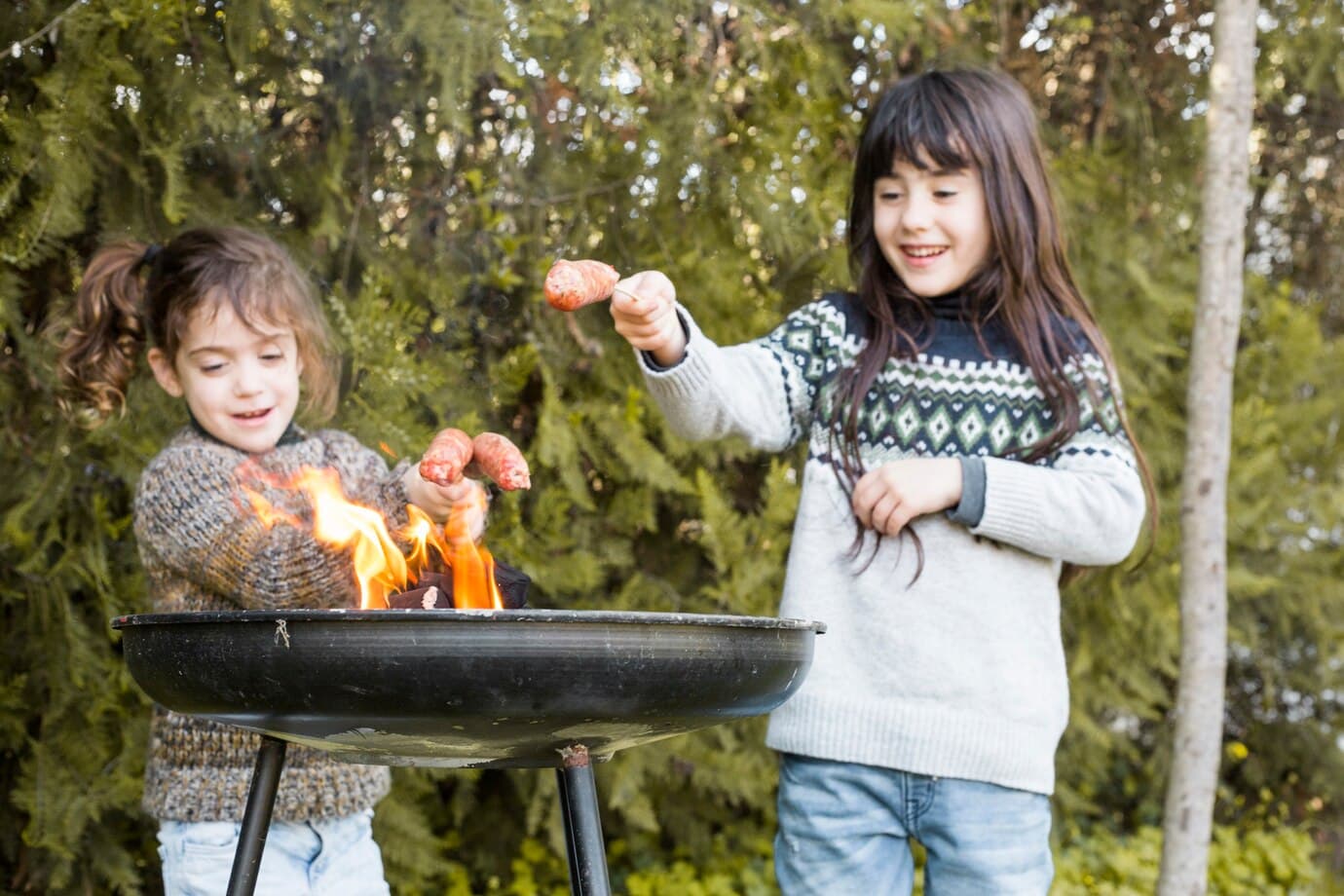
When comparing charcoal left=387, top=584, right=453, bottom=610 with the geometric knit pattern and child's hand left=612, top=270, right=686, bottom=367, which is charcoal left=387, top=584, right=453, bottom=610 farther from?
the geometric knit pattern

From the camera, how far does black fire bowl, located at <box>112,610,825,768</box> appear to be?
1248mm

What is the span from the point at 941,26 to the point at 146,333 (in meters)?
1.96

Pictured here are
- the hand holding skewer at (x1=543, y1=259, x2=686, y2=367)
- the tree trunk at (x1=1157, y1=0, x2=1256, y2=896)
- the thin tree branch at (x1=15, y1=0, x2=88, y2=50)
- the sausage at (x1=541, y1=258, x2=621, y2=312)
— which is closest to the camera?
the sausage at (x1=541, y1=258, x2=621, y2=312)

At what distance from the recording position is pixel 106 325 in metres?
2.10

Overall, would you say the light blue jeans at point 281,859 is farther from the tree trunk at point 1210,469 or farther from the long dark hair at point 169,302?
the tree trunk at point 1210,469

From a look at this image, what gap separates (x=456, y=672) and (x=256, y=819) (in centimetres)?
43

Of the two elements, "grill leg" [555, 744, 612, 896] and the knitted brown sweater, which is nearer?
"grill leg" [555, 744, 612, 896]

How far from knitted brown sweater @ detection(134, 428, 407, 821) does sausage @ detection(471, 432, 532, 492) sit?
0.26 meters

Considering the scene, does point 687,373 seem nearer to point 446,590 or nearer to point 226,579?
point 446,590

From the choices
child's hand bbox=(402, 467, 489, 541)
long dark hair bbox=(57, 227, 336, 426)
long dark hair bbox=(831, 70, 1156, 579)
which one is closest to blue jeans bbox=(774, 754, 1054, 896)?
long dark hair bbox=(831, 70, 1156, 579)

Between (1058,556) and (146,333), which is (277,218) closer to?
(146,333)

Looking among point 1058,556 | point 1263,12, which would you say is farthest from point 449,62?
point 1263,12

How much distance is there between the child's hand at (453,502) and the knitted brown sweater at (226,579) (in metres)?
0.06

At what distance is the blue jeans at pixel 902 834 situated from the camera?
191 centimetres
